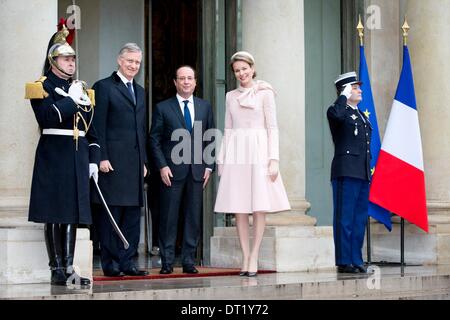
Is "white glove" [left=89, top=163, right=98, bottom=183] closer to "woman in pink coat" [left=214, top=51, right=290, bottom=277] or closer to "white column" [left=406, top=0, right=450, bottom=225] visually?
"woman in pink coat" [left=214, top=51, right=290, bottom=277]

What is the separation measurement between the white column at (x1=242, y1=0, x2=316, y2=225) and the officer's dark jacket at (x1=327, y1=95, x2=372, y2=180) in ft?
2.03

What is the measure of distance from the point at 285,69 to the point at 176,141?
5.58ft

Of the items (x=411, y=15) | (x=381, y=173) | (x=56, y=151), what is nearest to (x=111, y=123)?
(x=56, y=151)

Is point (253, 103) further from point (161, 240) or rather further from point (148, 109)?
point (148, 109)

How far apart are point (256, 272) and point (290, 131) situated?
1852mm

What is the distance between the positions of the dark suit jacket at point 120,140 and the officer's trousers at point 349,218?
2017 mm

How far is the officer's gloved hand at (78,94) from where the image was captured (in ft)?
31.0

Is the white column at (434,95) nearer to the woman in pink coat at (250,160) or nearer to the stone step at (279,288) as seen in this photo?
the stone step at (279,288)

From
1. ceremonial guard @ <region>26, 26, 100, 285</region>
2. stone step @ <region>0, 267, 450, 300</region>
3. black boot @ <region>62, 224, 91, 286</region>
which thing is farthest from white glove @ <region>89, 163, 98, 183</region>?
stone step @ <region>0, 267, 450, 300</region>

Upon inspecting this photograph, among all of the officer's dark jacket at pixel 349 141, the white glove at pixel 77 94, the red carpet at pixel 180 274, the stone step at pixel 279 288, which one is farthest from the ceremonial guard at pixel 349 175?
the white glove at pixel 77 94

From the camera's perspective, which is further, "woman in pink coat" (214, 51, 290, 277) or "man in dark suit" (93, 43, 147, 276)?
"woman in pink coat" (214, 51, 290, 277)

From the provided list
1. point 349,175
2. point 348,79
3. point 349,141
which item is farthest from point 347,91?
point 349,175

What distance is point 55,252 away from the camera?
9.40 m

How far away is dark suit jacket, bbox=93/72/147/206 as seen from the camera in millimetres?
10312
